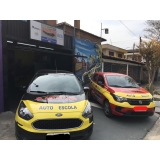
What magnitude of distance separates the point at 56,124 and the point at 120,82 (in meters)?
3.69

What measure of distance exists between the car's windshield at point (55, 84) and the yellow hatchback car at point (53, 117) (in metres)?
0.12

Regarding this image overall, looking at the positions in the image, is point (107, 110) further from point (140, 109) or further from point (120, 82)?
point (120, 82)

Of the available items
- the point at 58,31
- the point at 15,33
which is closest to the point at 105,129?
the point at 15,33

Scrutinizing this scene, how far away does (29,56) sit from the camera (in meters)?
11.0

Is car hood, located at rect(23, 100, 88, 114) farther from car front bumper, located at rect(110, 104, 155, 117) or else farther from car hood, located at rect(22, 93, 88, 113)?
car front bumper, located at rect(110, 104, 155, 117)

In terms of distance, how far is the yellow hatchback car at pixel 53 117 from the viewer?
2.85 m

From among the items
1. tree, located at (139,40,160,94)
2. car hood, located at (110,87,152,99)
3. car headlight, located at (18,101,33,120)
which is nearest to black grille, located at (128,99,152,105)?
car hood, located at (110,87,152,99)

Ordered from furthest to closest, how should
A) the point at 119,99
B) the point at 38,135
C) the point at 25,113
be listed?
the point at 119,99
the point at 25,113
the point at 38,135

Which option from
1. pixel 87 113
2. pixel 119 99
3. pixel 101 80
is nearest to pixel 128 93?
pixel 119 99

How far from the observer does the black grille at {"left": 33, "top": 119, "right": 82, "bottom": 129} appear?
287 cm

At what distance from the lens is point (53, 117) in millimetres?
2906

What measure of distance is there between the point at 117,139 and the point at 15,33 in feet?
17.1

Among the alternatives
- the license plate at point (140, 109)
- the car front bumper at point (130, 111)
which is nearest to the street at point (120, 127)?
the car front bumper at point (130, 111)

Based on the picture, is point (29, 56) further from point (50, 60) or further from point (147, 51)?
point (147, 51)
